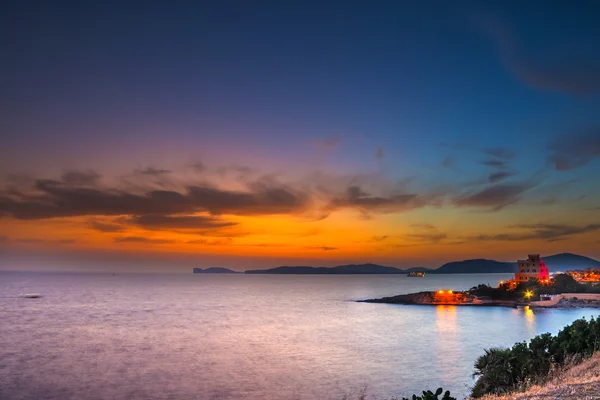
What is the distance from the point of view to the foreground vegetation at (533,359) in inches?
1018

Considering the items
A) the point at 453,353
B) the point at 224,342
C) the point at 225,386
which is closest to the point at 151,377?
the point at 225,386

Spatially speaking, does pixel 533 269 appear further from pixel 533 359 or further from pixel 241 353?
pixel 533 359

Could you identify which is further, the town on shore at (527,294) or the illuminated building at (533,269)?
the illuminated building at (533,269)

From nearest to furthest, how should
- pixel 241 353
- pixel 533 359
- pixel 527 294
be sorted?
pixel 533 359, pixel 241 353, pixel 527 294

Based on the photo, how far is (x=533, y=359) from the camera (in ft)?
89.5

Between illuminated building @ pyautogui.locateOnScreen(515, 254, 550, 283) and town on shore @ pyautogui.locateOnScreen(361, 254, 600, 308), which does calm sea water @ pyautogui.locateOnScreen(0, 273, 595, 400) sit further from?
illuminated building @ pyautogui.locateOnScreen(515, 254, 550, 283)

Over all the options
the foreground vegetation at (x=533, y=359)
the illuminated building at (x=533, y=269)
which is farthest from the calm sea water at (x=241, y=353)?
the illuminated building at (x=533, y=269)

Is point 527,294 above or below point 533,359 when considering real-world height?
below

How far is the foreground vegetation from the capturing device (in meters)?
25.9

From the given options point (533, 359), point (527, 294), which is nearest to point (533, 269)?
point (527, 294)

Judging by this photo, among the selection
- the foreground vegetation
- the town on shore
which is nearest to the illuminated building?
the town on shore

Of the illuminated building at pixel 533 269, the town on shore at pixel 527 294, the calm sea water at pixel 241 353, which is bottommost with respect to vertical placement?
the calm sea water at pixel 241 353

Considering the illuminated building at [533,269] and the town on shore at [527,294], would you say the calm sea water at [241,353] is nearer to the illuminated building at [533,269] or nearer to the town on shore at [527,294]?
the town on shore at [527,294]

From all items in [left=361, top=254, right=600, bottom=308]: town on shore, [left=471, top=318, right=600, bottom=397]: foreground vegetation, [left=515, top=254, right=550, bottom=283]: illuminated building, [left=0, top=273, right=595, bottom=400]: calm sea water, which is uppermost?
[left=515, top=254, right=550, bottom=283]: illuminated building
